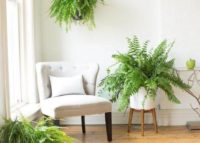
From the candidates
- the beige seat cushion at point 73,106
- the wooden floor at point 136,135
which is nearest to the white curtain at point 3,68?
the beige seat cushion at point 73,106

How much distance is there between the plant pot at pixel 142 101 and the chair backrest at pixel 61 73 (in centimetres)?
51

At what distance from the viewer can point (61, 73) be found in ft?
12.1

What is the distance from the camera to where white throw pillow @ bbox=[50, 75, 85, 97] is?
348 cm

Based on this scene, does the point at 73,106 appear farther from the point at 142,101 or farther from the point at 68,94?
the point at 142,101

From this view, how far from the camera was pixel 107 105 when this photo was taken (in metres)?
3.27

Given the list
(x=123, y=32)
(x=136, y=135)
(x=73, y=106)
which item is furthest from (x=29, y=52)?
(x=136, y=135)

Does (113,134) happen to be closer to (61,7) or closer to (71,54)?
(71,54)

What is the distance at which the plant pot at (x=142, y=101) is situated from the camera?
350 cm

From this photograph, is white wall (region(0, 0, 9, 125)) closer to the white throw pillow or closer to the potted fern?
the potted fern

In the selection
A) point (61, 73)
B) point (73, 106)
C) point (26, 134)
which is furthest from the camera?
point (61, 73)

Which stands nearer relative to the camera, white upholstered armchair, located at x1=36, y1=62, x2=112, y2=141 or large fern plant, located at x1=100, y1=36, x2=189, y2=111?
white upholstered armchair, located at x1=36, y1=62, x2=112, y2=141

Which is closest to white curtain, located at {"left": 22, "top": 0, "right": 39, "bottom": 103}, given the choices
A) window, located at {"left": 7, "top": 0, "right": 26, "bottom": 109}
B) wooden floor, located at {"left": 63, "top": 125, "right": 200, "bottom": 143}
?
window, located at {"left": 7, "top": 0, "right": 26, "bottom": 109}

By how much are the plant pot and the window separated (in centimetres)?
135

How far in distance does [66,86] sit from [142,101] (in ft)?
2.90
